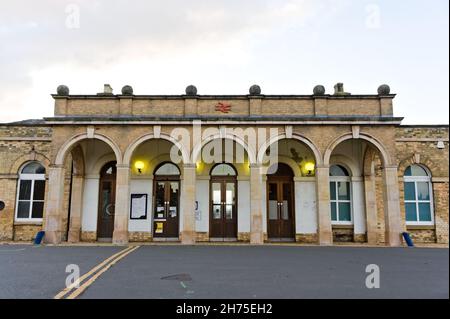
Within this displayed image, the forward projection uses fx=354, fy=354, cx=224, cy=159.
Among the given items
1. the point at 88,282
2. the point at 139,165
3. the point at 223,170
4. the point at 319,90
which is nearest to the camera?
the point at 88,282

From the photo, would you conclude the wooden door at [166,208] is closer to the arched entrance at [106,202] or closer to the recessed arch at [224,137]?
the arched entrance at [106,202]

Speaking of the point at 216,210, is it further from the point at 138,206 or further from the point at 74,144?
the point at 74,144

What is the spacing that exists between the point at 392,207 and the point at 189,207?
745 centimetres

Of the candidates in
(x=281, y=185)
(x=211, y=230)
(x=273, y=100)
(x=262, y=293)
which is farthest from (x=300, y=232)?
(x=262, y=293)

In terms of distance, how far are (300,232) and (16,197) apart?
12.4m

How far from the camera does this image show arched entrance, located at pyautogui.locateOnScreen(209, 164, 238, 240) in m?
15.2

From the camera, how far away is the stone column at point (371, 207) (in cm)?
1462

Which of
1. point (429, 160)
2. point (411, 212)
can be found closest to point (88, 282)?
point (411, 212)

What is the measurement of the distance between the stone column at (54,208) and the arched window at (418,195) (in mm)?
14235

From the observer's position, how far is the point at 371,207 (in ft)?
48.8

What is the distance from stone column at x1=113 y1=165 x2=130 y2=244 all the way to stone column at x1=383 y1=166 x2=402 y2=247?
31.6ft

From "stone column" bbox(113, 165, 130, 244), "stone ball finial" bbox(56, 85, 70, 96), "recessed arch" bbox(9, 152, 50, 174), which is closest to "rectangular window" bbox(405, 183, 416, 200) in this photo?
"stone column" bbox(113, 165, 130, 244)
